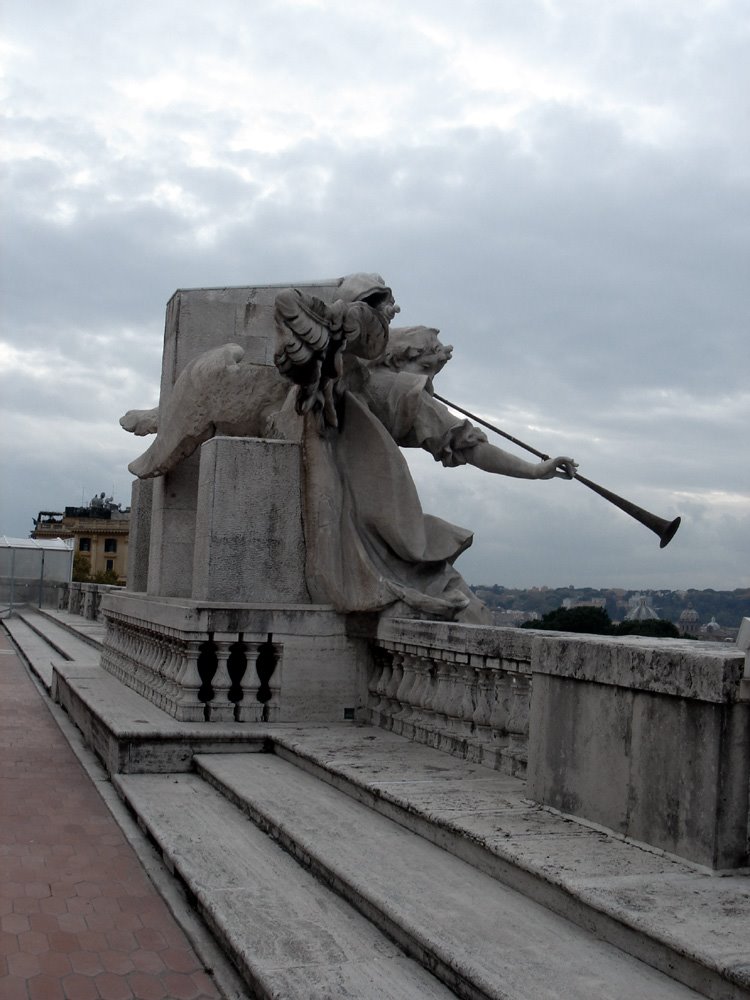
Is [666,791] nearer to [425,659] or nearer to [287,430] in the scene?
[425,659]

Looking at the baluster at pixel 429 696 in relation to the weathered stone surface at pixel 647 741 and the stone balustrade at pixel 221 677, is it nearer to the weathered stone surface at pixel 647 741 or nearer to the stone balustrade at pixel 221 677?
the stone balustrade at pixel 221 677

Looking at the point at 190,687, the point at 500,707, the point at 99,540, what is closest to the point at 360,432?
the point at 190,687

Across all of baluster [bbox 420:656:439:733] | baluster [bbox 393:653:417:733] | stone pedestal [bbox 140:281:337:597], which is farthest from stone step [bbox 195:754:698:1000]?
stone pedestal [bbox 140:281:337:597]

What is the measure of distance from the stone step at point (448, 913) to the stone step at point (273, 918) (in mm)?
61

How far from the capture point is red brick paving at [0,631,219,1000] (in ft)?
10.1

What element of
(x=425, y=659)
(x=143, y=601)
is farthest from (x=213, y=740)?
(x=143, y=601)

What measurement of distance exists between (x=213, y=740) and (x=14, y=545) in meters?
27.4

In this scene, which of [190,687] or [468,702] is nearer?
[468,702]

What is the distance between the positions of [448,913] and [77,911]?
4.86 feet

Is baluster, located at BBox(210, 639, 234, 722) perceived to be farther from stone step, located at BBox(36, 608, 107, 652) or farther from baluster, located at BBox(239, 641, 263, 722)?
stone step, located at BBox(36, 608, 107, 652)

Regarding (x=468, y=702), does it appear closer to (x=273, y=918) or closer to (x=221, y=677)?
(x=221, y=677)

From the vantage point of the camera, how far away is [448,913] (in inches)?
119

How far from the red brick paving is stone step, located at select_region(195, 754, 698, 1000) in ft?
1.81

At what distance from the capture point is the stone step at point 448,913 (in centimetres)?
253
